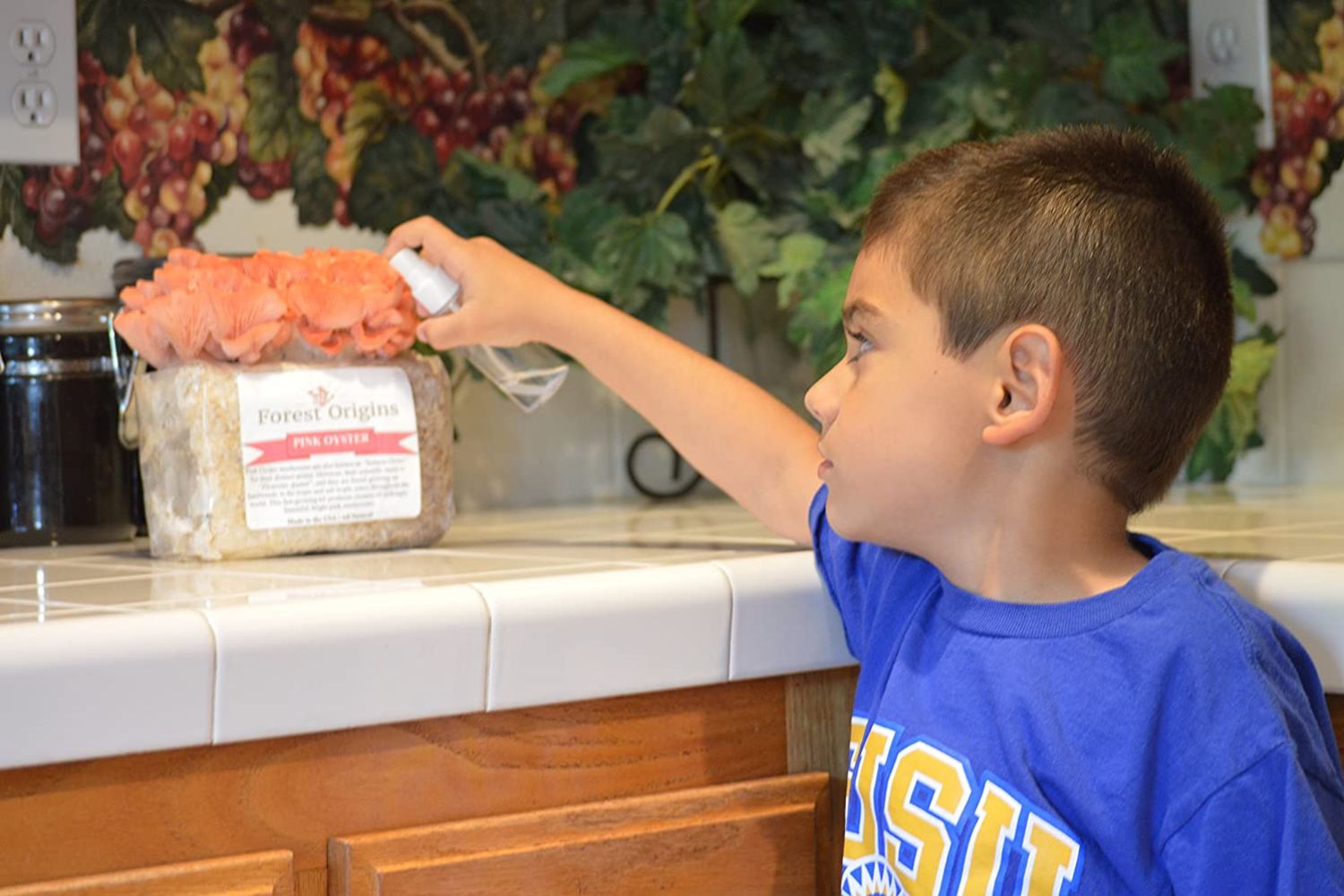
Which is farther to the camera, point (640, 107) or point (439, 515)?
point (640, 107)

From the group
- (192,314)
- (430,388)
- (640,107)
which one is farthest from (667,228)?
(192,314)

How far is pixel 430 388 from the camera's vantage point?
3.65 feet

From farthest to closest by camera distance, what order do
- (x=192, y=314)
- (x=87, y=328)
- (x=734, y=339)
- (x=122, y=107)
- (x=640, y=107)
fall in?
(x=734, y=339)
(x=640, y=107)
(x=122, y=107)
(x=87, y=328)
(x=192, y=314)

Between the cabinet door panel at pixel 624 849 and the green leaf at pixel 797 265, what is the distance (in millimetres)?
606

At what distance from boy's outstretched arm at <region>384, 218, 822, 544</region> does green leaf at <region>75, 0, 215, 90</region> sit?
34cm

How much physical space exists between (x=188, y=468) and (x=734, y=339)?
687 mm

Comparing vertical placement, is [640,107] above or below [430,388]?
above

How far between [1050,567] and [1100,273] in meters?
0.15

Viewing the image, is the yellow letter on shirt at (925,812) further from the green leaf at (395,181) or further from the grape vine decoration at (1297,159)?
the grape vine decoration at (1297,159)

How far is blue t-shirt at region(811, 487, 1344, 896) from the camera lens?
0.72 m

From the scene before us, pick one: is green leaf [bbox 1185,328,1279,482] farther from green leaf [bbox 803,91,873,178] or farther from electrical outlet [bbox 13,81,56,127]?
electrical outlet [bbox 13,81,56,127]

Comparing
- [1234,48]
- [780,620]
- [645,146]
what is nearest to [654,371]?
[780,620]

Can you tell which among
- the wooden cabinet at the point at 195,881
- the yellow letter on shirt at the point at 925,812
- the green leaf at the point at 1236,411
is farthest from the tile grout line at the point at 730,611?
the green leaf at the point at 1236,411

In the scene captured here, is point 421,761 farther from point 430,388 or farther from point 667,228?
point 667,228
